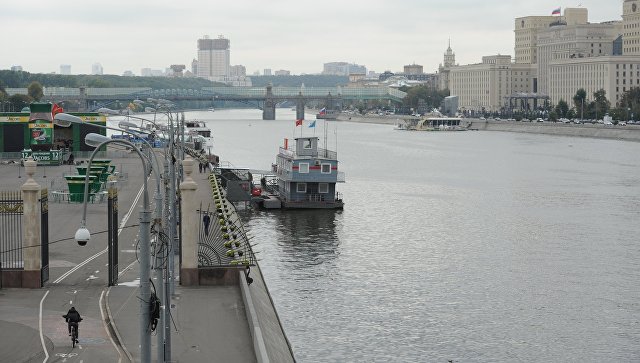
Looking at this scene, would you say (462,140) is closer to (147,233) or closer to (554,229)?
Answer: (554,229)

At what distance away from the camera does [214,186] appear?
179 feet

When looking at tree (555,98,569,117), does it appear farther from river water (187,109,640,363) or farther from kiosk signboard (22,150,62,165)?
kiosk signboard (22,150,62,165)

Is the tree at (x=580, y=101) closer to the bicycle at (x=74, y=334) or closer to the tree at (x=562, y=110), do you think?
the tree at (x=562, y=110)

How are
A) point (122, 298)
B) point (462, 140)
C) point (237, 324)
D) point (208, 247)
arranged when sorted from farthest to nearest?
1. point (462, 140)
2. point (208, 247)
3. point (122, 298)
4. point (237, 324)

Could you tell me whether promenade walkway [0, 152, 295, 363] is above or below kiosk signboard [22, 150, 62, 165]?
below

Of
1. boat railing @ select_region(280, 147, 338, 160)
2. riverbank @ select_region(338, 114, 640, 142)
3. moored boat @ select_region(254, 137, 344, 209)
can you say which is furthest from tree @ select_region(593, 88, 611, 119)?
moored boat @ select_region(254, 137, 344, 209)

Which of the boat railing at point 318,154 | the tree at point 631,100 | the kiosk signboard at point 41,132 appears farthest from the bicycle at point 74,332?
the tree at point 631,100

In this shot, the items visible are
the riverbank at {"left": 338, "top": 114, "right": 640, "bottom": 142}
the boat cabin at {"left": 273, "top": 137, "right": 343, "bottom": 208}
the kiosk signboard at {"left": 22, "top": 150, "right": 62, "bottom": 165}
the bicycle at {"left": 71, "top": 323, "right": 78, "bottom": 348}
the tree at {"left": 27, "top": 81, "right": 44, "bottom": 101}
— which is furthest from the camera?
the tree at {"left": 27, "top": 81, "right": 44, "bottom": 101}

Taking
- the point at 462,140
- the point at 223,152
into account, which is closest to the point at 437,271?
the point at 223,152

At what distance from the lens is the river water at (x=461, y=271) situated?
29.5 meters

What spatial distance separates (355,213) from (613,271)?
21507 mm

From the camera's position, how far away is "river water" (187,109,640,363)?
29516 mm

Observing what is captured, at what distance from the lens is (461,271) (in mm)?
40219

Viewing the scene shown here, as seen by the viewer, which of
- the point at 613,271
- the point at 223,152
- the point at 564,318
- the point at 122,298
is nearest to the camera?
Answer: the point at 122,298
